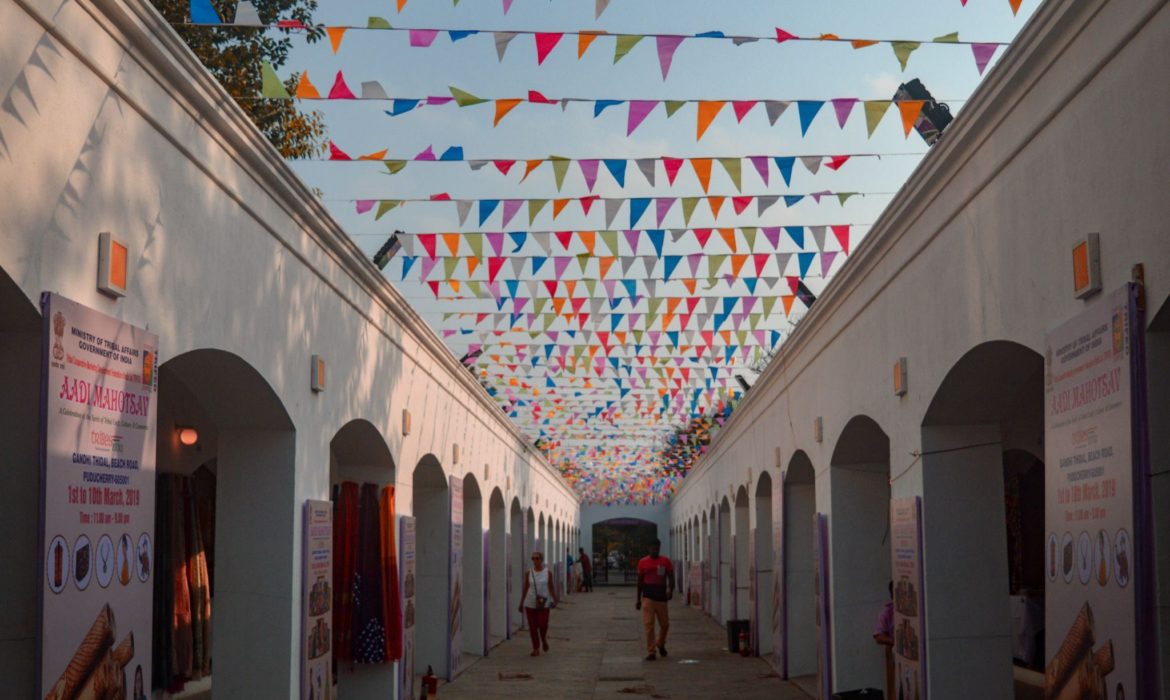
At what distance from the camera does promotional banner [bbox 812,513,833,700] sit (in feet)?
39.4

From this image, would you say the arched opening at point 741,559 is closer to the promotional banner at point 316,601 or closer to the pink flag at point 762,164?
the pink flag at point 762,164

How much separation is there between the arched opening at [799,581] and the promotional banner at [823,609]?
2149 mm

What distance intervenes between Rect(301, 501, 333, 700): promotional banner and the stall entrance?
4483 cm

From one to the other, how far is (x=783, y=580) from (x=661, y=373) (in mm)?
6587

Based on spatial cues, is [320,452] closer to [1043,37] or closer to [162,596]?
[162,596]

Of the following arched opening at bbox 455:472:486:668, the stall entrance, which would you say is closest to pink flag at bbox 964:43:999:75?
arched opening at bbox 455:472:486:668

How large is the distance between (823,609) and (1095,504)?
6833 mm

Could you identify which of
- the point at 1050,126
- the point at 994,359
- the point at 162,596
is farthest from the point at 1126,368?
the point at 162,596

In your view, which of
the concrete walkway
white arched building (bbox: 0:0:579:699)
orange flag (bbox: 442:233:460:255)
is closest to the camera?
white arched building (bbox: 0:0:579:699)

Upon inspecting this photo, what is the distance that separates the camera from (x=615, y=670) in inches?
626

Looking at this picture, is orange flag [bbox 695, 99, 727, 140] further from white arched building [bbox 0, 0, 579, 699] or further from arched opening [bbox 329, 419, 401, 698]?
arched opening [bbox 329, 419, 401, 698]

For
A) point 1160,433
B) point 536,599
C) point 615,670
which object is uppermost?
point 1160,433

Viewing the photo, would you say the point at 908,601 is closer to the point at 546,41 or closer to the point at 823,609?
the point at 823,609

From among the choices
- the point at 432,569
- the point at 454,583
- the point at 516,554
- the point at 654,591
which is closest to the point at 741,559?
the point at 654,591
